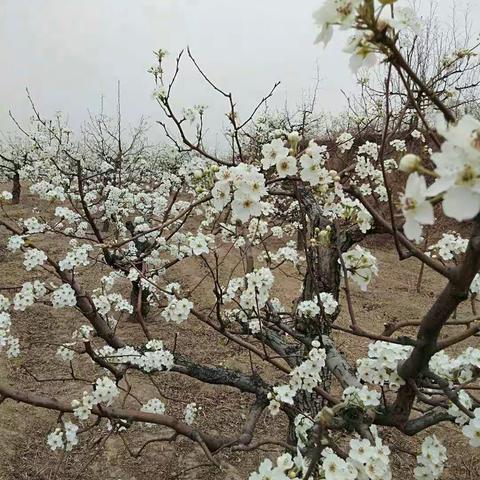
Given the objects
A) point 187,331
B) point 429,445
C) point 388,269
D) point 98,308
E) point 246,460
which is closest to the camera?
point 429,445

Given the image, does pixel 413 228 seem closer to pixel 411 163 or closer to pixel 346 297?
pixel 411 163

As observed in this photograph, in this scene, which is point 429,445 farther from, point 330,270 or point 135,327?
point 135,327

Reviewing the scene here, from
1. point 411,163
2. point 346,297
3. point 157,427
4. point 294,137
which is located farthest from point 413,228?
point 157,427

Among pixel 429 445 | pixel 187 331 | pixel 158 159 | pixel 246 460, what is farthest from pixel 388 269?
pixel 158 159

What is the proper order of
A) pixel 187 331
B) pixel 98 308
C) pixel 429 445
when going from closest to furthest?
pixel 429 445, pixel 98 308, pixel 187 331

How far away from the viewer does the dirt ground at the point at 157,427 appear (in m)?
4.31

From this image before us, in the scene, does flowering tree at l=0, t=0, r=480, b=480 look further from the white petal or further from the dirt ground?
the dirt ground

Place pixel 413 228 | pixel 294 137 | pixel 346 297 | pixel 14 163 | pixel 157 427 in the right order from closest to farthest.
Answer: pixel 413 228, pixel 294 137, pixel 346 297, pixel 157 427, pixel 14 163

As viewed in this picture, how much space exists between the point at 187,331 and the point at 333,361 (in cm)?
486

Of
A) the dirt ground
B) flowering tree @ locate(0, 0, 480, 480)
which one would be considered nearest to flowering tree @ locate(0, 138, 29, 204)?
the dirt ground

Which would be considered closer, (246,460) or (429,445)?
(429,445)

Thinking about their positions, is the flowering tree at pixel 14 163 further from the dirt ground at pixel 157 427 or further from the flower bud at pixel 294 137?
the flower bud at pixel 294 137

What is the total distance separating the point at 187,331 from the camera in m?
7.50

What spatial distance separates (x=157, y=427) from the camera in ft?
16.3
